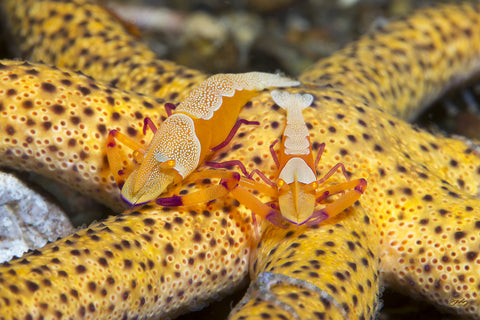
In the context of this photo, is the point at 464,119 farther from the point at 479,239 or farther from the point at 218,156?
the point at 218,156

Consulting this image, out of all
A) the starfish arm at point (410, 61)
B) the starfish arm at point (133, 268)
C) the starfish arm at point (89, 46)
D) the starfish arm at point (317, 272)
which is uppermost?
the starfish arm at point (410, 61)

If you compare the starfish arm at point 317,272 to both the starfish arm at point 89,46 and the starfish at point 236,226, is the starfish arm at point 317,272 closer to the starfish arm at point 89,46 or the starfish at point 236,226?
the starfish at point 236,226

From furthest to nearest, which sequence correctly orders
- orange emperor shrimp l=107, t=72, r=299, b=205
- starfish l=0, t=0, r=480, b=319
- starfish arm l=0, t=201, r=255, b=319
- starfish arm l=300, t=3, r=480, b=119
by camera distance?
starfish arm l=300, t=3, r=480, b=119 < orange emperor shrimp l=107, t=72, r=299, b=205 < starfish l=0, t=0, r=480, b=319 < starfish arm l=0, t=201, r=255, b=319

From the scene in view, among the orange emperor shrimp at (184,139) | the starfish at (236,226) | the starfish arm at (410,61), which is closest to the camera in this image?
the starfish at (236,226)

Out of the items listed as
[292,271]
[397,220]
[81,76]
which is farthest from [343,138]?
[81,76]

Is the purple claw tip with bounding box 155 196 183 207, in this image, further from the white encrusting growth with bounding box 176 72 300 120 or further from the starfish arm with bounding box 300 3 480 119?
the starfish arm with bounding box 300 3 480 119

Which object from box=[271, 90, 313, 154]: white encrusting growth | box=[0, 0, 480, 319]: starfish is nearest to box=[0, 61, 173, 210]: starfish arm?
box=[0, 0, 480, 319]: starfish

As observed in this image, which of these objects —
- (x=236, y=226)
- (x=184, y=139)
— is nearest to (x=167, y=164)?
(x=184, y=139)

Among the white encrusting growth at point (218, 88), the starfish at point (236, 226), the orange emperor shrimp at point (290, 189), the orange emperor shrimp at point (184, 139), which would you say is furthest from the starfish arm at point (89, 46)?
the orange emperor shrimp at point (290, 189)
